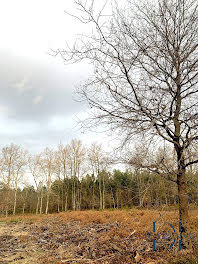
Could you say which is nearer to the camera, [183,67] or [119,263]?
[183,67]

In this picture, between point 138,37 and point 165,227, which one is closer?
point 138,37

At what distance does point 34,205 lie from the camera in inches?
1471

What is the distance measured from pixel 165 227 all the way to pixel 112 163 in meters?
4.58

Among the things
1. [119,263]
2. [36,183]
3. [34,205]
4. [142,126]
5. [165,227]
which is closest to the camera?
[142,126]

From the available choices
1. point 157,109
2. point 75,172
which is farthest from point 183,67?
point 75,172

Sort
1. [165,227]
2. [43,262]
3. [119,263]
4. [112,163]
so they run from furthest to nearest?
[165,227], [43,262], [119,263], [112,163]

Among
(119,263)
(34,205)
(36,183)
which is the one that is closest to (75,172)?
(36,183)

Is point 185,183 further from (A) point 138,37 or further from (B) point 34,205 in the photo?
(B) point 34,205

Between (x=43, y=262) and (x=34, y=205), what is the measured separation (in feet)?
119

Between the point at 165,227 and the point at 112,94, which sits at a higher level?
the point at 112,94

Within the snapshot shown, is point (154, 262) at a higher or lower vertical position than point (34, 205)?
higher

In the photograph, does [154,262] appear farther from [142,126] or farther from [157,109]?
[157,109]

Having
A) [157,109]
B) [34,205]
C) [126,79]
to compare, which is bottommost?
[34,205]

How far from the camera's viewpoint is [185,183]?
380 cm
